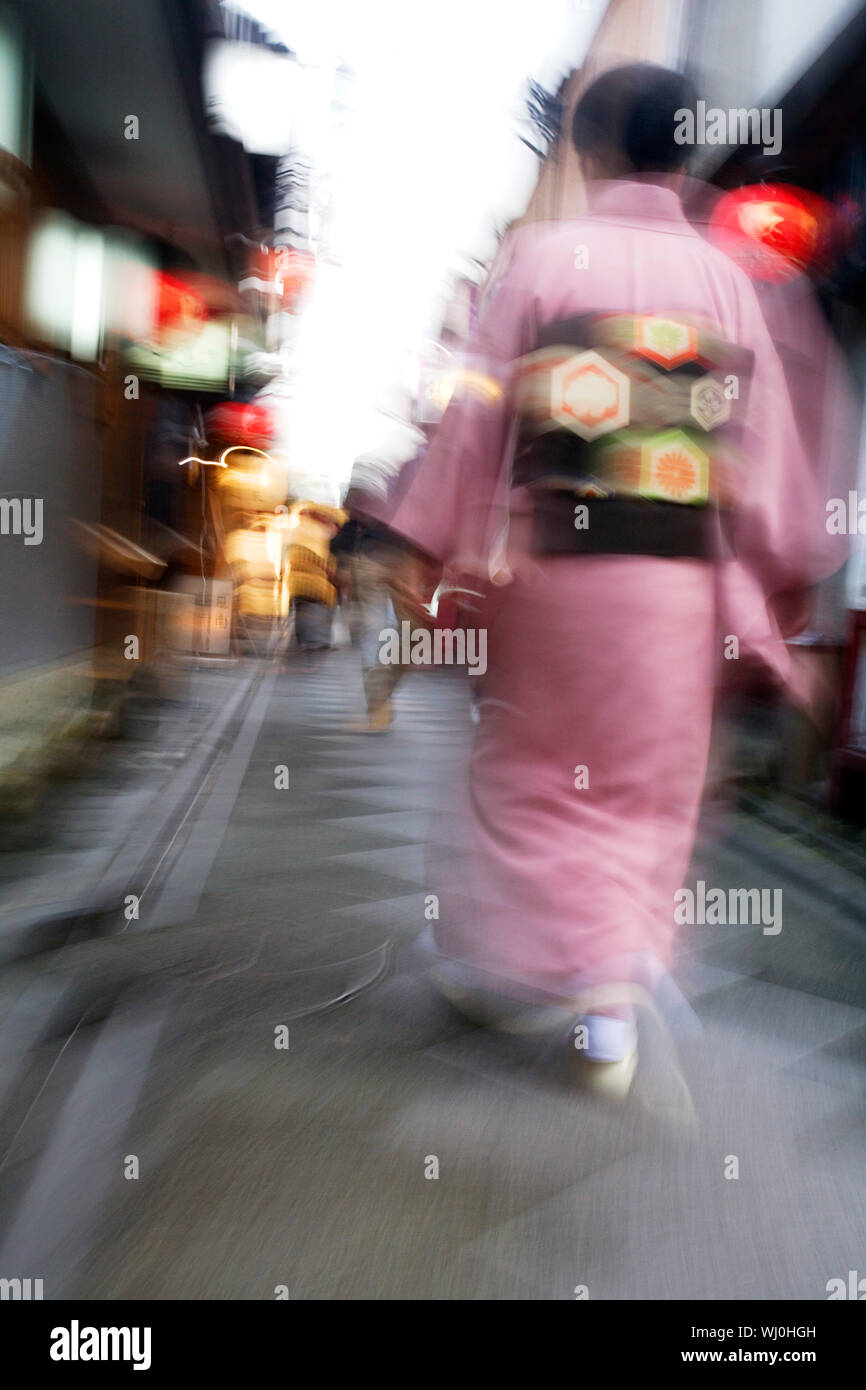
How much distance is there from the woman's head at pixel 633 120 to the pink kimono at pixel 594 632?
0.17ft

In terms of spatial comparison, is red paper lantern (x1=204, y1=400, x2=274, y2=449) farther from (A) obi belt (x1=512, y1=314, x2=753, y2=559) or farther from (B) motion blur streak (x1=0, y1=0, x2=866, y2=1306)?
(A) obi belt (x1=512, y1=314, x2=753, y2=559)

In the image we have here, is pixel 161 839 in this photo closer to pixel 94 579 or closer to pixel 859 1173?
pixel 859 1173

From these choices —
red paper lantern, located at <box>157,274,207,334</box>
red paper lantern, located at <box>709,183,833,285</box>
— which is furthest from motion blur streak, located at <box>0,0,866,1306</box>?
red paper lantern, located at <box>157,274,207,334</box>

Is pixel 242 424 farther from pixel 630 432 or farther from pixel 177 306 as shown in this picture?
pixel 630 432

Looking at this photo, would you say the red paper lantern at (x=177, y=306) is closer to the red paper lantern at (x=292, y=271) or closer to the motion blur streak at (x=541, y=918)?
the motion blur streak at (x=541, y=918)

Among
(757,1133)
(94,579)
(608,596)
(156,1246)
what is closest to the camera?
(156,1246)

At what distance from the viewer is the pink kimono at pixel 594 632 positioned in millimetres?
2334

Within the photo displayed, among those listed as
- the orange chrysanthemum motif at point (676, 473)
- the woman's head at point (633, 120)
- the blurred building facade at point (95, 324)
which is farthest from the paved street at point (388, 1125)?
the blurred building facade at point (95, 324)

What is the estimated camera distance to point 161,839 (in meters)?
4.55

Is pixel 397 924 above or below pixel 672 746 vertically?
below

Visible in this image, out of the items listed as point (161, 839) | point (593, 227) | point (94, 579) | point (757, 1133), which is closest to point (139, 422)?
point (94, 579)

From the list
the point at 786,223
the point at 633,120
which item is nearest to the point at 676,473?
the point at 633,120

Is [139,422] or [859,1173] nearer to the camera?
[859,1173]
